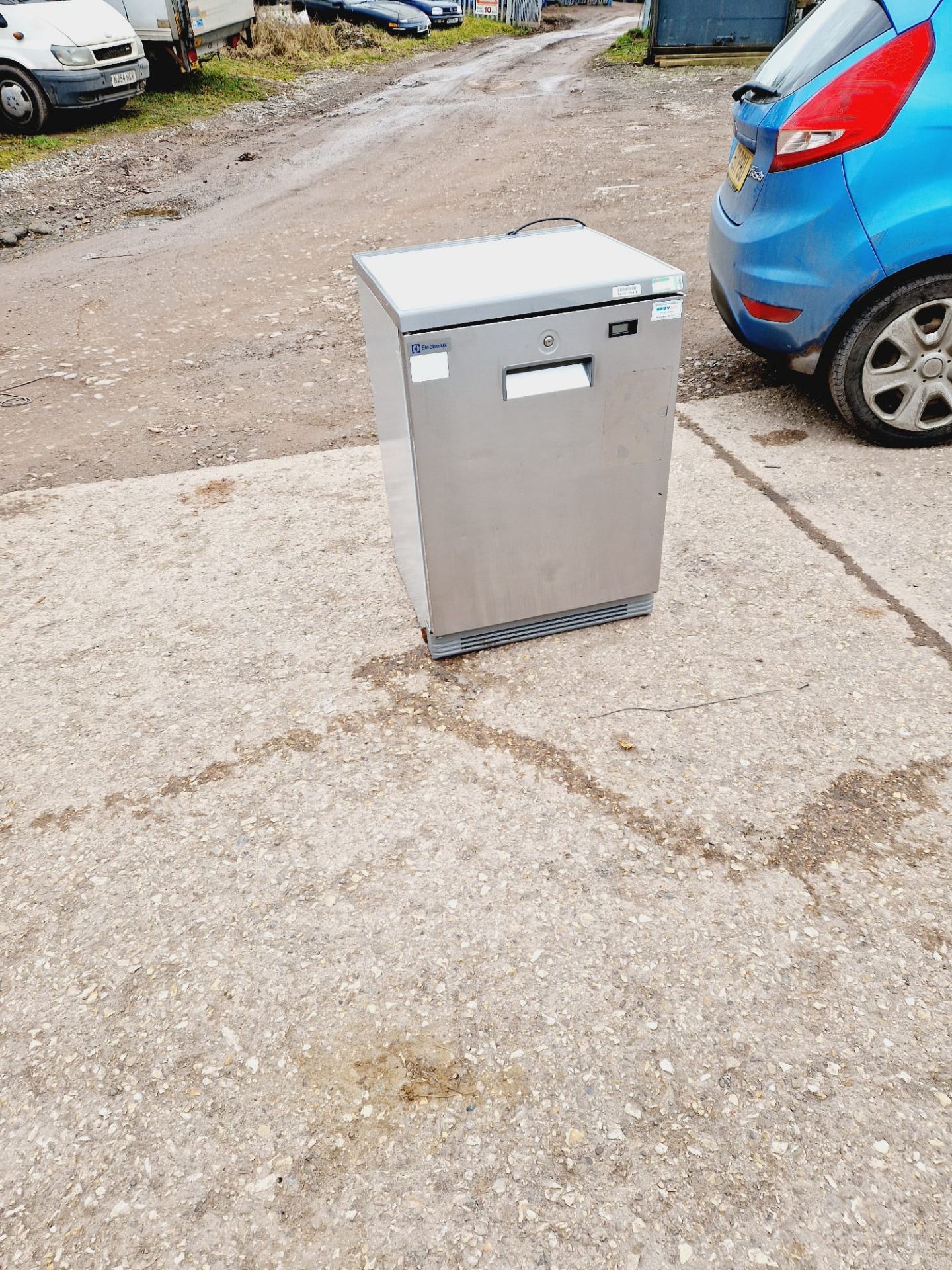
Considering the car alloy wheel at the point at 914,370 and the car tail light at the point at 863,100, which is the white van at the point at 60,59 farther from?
the car alloy wheel at the point at 914,370

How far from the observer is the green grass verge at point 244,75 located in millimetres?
11672

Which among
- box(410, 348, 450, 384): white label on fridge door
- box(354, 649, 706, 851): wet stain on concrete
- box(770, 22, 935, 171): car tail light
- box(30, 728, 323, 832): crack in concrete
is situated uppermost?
box(770, 22, 935, 171): car tail light

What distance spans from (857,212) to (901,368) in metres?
0.72

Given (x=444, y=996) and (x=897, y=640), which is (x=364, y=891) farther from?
(x=897, y=640)

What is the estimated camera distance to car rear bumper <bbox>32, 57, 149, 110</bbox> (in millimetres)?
11000

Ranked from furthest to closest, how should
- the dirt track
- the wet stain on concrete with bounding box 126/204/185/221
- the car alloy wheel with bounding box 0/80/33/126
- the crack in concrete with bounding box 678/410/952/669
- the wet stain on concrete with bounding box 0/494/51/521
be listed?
1. the car alloy wheel with bounding box 0/80/33/126
2. the wet stain on concrete with bounding box 126/204/185/221
3. the dirt track
4. the wet stain on concrete with bounding box 0/494/51/521
5. the crack in concrete with bounding box 678/410/952/669

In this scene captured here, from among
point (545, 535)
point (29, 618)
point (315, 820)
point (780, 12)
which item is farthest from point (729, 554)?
point (780, 12)

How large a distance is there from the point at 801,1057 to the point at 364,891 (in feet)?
3.65

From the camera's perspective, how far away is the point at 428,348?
7.95 feet

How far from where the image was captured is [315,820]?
2.52 meters

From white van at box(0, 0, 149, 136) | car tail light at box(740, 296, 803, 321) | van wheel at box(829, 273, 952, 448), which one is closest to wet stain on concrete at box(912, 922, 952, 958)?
van wheel at box(829, 273, 952, 448)

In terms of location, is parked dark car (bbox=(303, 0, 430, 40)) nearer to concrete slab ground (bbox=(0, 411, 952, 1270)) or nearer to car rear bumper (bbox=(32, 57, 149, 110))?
car rear bumper (bbox=(32, 57, 149, 110))

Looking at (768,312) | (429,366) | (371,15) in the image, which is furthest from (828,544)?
(371,15)

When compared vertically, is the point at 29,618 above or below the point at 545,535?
below
